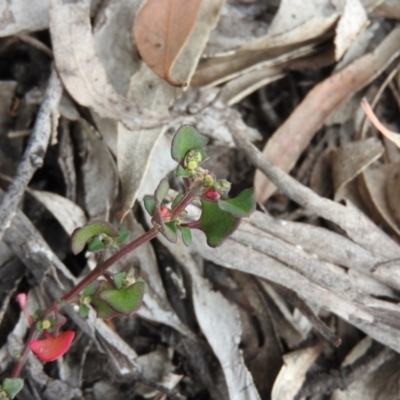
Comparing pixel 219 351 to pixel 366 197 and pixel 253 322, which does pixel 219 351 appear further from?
pixel 366 197

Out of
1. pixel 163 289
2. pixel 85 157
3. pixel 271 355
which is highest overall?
pixel 85 157

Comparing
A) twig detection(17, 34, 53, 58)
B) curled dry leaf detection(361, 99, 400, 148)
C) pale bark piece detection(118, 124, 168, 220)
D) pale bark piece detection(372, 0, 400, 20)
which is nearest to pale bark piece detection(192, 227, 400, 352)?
pale bark piece detection(118, 124, 168, 220)

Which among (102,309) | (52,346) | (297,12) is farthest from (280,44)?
(52,346)

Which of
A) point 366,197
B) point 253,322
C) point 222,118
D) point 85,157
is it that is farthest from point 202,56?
point 253,322

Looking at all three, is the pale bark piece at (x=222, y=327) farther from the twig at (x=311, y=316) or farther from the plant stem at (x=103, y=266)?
the plant stem at (x=103, y=266)

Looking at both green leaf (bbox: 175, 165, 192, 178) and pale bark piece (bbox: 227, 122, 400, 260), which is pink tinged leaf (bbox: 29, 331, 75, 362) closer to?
green leaf (bbox: 175, 165, 192, 178)

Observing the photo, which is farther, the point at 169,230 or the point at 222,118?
the point at 222,118

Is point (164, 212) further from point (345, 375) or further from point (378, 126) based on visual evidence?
point (378, 126)

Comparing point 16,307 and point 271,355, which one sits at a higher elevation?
point 16,307
